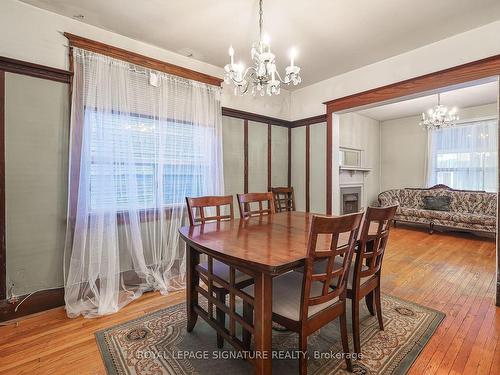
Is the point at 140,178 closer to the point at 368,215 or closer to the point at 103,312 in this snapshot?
the point at 103,312

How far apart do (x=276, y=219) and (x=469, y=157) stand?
17.7 ft

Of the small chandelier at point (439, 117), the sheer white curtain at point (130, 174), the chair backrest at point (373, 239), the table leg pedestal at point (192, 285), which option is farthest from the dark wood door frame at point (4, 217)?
the small chandelier at point (439, 117)

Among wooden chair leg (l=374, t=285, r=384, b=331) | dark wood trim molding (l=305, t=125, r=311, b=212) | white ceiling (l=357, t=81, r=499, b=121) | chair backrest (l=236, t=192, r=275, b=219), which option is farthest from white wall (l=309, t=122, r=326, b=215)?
wooden chair leg (l=374, t=285, r=384, b=331)

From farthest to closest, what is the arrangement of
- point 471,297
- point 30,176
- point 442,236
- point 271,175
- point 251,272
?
point 442,236 < point 271,175 < point 471,297 < point 30,176 < point 251,272

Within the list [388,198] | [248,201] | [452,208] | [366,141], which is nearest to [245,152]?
[248,201]

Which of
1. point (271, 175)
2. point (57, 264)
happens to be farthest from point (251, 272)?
→ point (271, 175)

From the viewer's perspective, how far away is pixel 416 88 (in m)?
2.84

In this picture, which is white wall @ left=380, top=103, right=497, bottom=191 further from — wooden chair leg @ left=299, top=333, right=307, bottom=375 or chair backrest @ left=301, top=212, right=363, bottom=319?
wooden chair leg @ left=299, top=333, right=307, bottom=375

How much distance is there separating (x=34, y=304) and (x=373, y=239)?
113 inches

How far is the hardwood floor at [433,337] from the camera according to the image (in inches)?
63.2

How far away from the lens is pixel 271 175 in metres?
4.15

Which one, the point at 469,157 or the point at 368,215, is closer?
the point at 368,215

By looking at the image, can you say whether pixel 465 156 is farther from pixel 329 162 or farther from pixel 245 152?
pixel 245 152

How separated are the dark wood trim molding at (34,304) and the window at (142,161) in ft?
2.76
